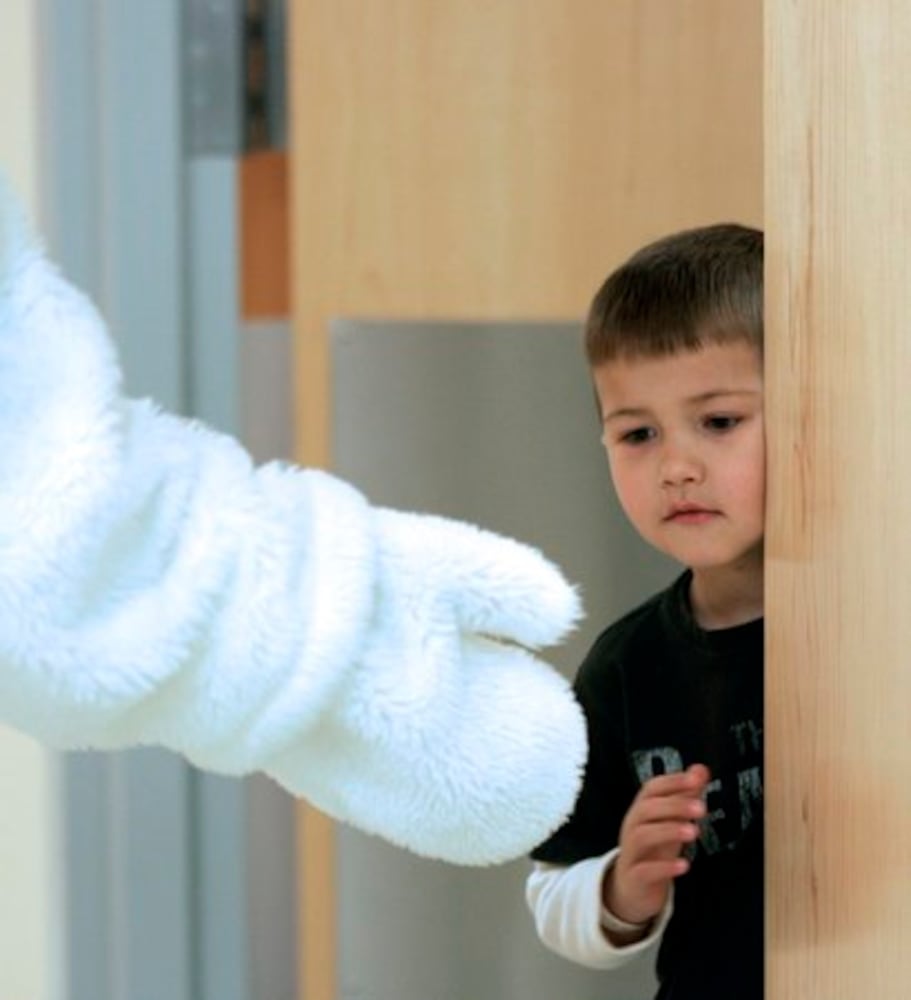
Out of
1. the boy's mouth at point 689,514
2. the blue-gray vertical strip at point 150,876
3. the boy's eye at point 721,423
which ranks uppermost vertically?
the boy's eye at point 721,423

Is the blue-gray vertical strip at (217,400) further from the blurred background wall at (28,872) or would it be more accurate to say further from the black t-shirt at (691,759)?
the black t-shirt at (691,759)

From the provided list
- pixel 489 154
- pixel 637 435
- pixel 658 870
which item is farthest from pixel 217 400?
pixel 658 870

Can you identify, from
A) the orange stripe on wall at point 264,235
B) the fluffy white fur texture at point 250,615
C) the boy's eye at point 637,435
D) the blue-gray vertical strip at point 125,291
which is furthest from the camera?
the orange stripe on wall at point 264,235

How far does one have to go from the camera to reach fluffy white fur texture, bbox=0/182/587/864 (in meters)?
0.55

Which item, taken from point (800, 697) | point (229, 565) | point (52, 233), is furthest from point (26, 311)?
point (52, 233)

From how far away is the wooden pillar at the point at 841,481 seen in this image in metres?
0.95

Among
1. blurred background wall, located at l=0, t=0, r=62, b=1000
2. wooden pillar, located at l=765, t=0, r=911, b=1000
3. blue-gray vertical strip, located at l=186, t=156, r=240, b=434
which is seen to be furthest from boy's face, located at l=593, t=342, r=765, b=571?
blurred background wall, located at l=0, t=0, r=62, b=1000

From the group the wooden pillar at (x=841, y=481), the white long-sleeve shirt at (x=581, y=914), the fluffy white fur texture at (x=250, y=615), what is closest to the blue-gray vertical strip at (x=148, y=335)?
the white long-sleeve shirt at (x=581, y=914)

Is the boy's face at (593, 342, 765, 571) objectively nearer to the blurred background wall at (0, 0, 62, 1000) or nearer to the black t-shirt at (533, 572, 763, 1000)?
the black t-shirt at (533, 572, 763, 1000)

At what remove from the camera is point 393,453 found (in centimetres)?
170

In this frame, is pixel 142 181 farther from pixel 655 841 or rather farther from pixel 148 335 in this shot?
pixel 655 841

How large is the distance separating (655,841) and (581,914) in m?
0.13

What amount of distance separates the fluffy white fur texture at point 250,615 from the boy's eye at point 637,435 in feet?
1.92

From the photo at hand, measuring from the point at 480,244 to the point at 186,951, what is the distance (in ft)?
2.07
